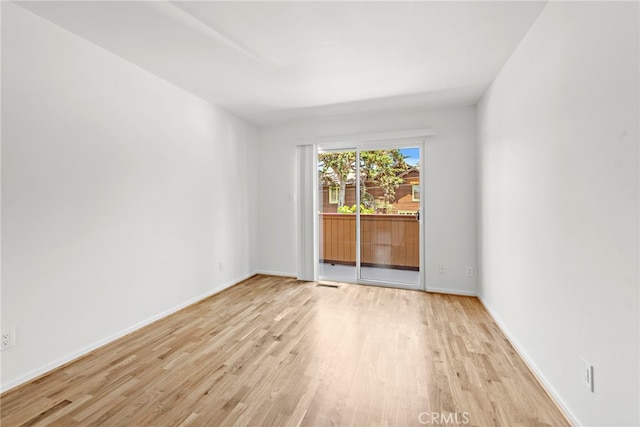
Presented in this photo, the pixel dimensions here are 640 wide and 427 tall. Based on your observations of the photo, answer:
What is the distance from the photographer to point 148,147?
8.99 feet

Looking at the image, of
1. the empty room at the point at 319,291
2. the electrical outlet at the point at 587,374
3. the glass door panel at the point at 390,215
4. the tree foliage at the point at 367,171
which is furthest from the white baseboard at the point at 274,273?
the electrical outlet at the point at 587,374

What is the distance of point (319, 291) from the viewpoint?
3.79 meters

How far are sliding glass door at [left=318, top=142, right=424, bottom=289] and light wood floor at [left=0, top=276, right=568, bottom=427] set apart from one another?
3.64 feet

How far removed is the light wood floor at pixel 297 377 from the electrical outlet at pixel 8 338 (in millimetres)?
296

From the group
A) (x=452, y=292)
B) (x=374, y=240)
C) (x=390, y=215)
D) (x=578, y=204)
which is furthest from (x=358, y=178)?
(x=578, y=204)

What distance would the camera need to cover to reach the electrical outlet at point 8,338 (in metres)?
1.75

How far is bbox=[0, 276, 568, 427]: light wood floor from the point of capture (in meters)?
1.55

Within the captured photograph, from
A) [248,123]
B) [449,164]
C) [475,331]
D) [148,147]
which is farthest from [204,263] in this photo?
[449,164]

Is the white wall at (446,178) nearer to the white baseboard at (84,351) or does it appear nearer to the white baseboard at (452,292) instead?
the white baseboard at (452,292)

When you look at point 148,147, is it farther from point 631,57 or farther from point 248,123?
point 631,57

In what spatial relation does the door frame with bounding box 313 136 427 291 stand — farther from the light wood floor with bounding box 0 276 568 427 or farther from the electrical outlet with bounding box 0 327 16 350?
the electrical outlet with bounding box 0 327 16 350
